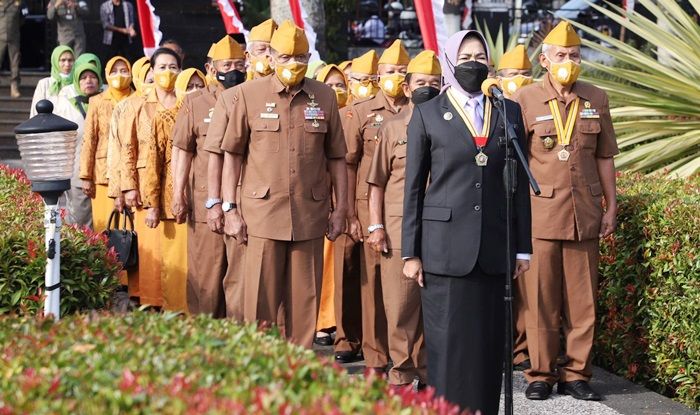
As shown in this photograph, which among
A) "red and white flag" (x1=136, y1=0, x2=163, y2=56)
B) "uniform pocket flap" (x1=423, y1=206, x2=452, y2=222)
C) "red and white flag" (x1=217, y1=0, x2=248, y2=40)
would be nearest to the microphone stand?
"uniform pocket flap" (x1=423, y1=206, x2=452, y2=222)

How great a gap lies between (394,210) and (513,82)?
2069 millimetres

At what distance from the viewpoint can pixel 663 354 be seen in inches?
299

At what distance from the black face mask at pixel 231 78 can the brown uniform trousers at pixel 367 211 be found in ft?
3.47

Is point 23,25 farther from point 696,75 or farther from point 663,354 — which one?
point 663,354

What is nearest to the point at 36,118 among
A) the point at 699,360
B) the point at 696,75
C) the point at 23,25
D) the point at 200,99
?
the point at 200,99

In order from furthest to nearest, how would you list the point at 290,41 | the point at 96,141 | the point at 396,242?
1. the point at 96,141
2. the point at 396,242
3. the point at 290,41

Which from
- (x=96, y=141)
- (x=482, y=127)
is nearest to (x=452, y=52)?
(x=482, y=127)

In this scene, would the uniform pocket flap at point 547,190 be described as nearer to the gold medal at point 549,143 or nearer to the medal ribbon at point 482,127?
the gold medal at point 549,143

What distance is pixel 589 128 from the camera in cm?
761

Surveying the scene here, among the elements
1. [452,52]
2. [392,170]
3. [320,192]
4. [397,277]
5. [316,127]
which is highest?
[452,52]

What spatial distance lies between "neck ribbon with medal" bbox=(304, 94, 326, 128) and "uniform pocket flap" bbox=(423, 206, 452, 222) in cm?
127

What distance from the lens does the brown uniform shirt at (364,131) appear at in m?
8.41

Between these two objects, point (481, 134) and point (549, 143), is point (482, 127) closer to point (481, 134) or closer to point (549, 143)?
point (481, 134)

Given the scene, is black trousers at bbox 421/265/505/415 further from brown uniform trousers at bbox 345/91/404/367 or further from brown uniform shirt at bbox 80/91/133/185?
brown uniform shirt at bbox 80/91/133/185
